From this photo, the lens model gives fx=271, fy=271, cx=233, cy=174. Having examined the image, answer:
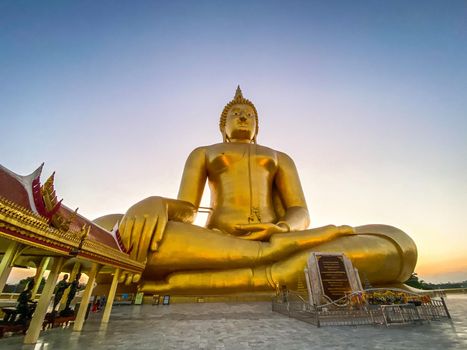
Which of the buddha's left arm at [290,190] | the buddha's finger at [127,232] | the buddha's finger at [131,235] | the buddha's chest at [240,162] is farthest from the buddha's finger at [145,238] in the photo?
the buddha's left arm at [290,190]

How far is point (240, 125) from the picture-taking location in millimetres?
10727

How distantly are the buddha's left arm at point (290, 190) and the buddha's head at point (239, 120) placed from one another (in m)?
1.57

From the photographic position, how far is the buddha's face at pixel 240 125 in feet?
35.2

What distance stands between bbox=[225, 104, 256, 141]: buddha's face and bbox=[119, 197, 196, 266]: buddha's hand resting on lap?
15.3 feet

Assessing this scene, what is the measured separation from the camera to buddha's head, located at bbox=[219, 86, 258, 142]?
1075 cm

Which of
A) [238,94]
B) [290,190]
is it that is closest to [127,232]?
[290,190]

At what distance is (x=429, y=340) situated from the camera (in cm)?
278

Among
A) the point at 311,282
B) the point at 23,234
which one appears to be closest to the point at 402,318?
the point at 311,282

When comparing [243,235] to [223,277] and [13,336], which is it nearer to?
[223,277]

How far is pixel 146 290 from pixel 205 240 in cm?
219

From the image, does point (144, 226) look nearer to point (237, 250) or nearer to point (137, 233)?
point (137, 233)

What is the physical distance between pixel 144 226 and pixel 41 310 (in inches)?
144

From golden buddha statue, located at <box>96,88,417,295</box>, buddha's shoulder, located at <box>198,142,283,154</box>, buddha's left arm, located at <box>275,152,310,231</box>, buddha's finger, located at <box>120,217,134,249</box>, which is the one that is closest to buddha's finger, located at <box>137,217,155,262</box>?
golden buddha statue, located at <box>96,88,417,295</box>

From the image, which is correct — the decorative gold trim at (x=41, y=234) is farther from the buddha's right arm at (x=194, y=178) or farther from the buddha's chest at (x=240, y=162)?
the buddha's chest at (x=240, y=162)
